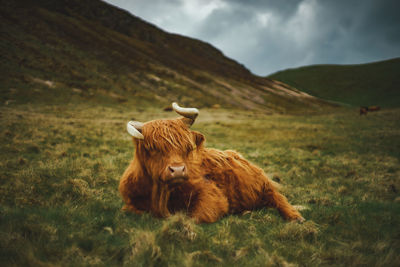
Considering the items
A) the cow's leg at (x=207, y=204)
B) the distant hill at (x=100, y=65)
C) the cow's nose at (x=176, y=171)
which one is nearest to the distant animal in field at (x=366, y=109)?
the distant hill at (x=100, y=65)

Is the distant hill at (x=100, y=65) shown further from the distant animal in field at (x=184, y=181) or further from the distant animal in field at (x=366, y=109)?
the distant animal in field at (x=184, y=181)

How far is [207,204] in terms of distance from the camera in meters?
3.07

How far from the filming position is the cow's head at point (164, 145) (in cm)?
282

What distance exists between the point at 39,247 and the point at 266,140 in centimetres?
1108

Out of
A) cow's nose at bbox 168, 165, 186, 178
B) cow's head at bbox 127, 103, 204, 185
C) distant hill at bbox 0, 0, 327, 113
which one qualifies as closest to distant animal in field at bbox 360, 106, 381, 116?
distant hill at bbox 0, 0, 327, 113

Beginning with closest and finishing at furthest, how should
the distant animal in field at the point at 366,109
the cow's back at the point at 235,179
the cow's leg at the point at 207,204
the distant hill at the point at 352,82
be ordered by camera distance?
the cow's leg at the point at 207,204
the cow's back at the point at 235,179
the distant animal in field at the point at 366,109
the distant hill at the point at 352,82

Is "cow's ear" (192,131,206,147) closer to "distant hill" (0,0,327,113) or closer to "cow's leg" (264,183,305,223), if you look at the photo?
"cow's leg" (264,183,305,223)

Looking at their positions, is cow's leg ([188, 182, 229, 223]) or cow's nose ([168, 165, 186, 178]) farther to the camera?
cow's leg ([188, 182, 229, 223])

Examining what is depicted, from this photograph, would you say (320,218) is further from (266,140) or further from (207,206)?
(266,140)

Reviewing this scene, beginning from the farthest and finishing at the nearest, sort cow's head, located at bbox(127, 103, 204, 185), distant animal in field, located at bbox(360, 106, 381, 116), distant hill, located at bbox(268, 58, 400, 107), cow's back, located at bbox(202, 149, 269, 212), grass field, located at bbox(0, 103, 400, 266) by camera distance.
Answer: distant hill, located at bbox(268, 58, 400, 107) → distant animal in field, located at bbox(360, 106, 381, 116) → cow's back, located at bbox(202, 149, 269, 212) → cow's head, located at bbox(127, 103, 204, 185) → grass field, located at bbox(0, 103, 400, 266)

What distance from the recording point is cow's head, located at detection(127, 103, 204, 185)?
2.82 meters

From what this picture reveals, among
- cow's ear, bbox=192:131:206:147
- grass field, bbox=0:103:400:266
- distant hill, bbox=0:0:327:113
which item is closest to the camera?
grass field, bbox=0:103:400:266

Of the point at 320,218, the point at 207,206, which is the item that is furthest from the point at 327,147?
Result: the point at 207,206

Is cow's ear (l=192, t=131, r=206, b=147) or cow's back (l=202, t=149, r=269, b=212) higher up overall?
cow's ear (l=192, t=131, r=206, b=147)
